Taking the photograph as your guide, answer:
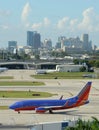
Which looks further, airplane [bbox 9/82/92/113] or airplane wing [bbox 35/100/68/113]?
airplane [bbox 9/82/92/113]

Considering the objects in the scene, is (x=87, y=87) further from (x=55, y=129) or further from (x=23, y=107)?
(x=55, y=129)

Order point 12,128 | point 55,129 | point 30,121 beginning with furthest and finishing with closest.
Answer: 1. point 30,121
2. point 12,128
3. point 55,129

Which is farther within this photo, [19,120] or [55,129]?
[19,120]

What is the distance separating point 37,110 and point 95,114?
8674 millimetres

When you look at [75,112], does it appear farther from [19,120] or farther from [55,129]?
[55,129]

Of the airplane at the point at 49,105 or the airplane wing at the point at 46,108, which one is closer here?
the airplane wing at the point at 46,108

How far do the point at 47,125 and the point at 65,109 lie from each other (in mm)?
31482

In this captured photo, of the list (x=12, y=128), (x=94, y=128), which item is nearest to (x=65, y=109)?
(x=12, y=128)

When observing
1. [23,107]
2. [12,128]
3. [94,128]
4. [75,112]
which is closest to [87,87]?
[75,112]

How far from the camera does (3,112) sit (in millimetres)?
74938

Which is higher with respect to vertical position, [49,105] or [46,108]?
[49,105]

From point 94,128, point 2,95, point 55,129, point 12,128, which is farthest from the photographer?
point 2,95

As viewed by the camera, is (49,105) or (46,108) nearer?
(46,108)

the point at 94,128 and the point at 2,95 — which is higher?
the point at 94,128
